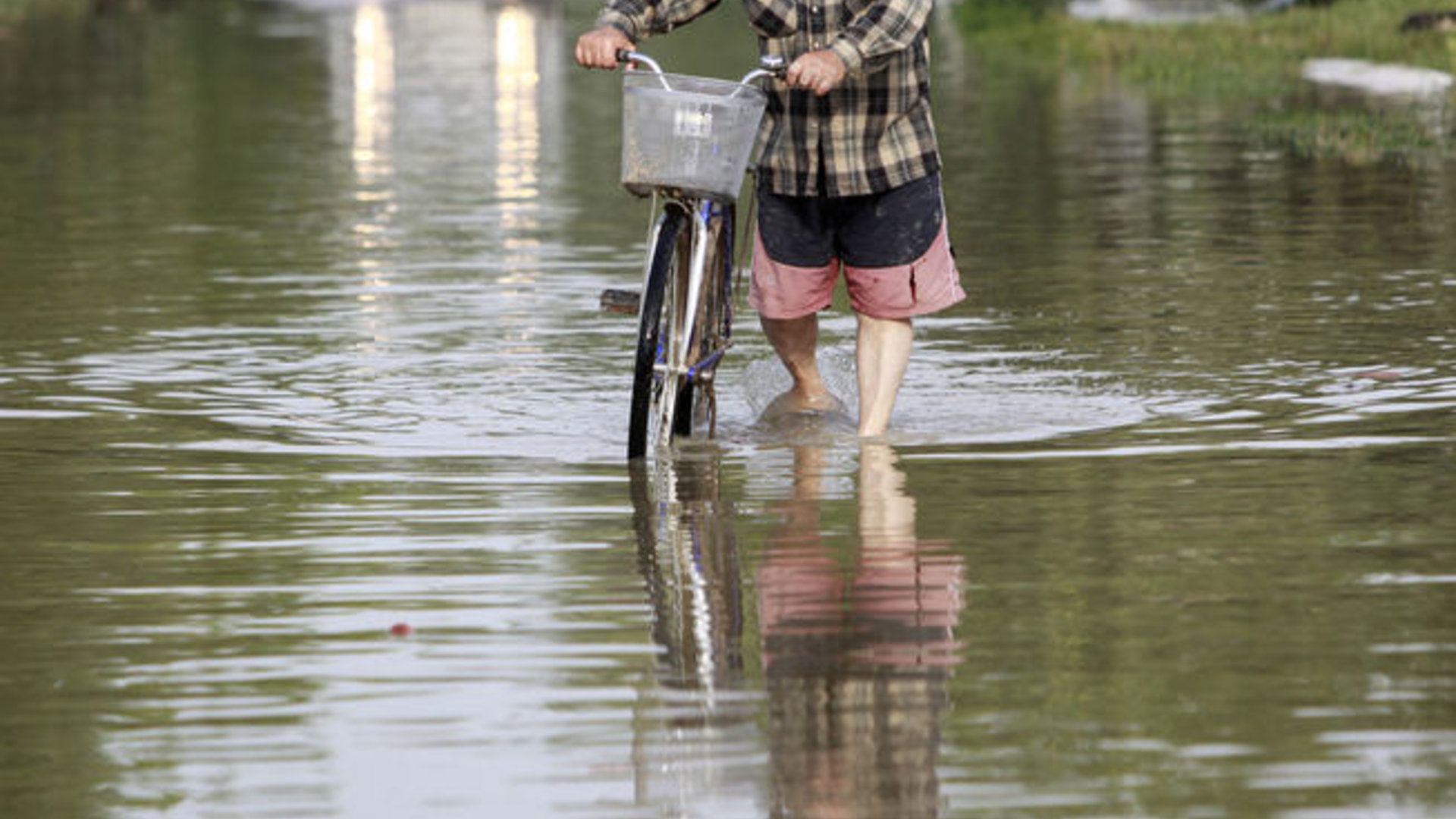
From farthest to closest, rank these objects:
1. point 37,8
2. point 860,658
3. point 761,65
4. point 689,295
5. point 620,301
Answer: point 37,8 → point 620,301 → point 689,295 → point 761,65 → point 860,658

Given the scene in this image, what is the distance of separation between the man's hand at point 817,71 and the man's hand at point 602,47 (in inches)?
21.3

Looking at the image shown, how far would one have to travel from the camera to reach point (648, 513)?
8.28 metres

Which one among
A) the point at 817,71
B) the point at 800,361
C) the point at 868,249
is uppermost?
the point at 817,71

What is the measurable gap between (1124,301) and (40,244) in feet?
20.7

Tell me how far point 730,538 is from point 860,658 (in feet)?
5.32

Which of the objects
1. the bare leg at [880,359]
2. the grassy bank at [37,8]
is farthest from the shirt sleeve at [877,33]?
the grassy bank at [37,8]

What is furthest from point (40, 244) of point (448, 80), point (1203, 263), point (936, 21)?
point (936, 21)

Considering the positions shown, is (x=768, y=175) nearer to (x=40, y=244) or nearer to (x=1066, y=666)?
(x=1066, y=666)

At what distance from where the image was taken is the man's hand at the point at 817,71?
8586 millimetres

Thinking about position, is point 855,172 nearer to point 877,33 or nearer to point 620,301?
point 877,33

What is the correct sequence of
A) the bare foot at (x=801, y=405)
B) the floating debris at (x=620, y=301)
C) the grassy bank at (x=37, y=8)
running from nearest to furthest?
the floating debris at (x=620, y=301) < the bare foot at (x=801, y=405) < the grassy bank at (x=37, y=8)

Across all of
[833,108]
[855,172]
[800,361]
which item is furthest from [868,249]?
[800,361]

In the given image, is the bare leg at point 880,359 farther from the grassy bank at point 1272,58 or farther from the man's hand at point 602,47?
the grassy bank at point 1272,58

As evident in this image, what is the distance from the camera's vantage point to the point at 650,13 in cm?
921
